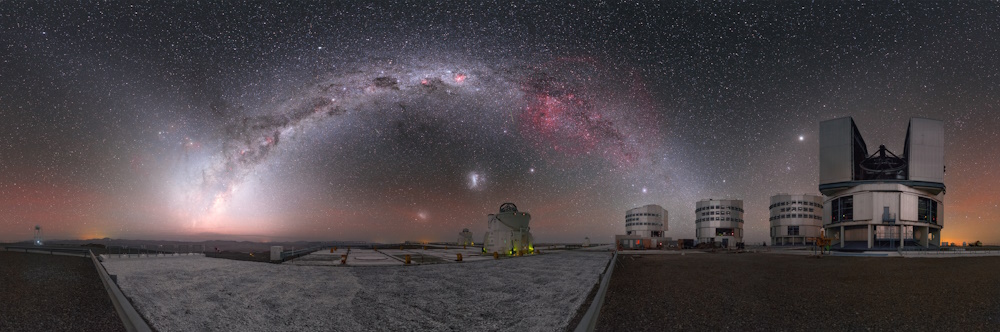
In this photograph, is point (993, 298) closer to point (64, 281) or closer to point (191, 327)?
point (191, 327)

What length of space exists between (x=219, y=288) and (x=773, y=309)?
22.2 meters

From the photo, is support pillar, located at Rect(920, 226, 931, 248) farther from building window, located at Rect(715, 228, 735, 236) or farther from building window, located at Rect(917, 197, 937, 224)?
building window, located at Rect(715, 228, 735, 236)

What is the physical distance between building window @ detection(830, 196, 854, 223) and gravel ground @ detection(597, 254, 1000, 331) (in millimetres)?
59516

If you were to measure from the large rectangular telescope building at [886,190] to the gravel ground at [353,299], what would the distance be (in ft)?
227

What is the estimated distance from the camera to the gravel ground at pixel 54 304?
11070 millimetres

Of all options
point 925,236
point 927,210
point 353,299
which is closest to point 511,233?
point 353,299

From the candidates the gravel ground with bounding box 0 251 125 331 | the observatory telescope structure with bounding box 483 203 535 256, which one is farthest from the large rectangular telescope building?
the gravel ground with bounding box 0 251 125 331

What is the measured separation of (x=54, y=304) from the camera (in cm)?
1318

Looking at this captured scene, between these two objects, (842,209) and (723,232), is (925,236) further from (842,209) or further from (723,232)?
(723,232)

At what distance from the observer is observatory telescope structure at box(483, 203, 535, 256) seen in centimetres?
4653

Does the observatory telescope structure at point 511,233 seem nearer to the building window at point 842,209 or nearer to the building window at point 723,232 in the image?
the building window at point 842,209

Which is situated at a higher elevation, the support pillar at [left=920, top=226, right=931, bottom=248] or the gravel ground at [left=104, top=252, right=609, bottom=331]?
the gravel ground at [left=104, top=252, right=609, bottom=331]

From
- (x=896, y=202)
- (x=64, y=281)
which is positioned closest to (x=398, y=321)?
(x=64, y=281)

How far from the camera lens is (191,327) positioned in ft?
40.5
